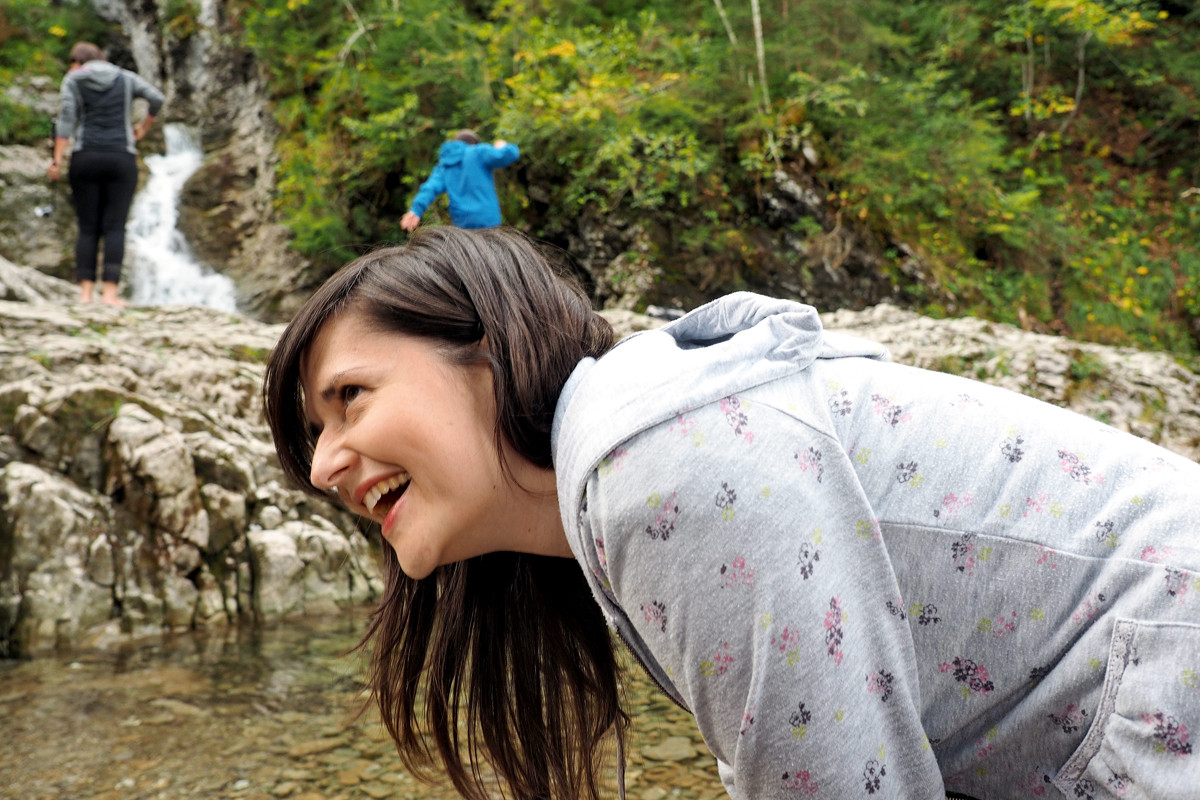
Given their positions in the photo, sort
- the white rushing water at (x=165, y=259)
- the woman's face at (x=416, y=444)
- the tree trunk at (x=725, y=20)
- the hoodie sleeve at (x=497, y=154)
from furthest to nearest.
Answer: the white rushing water at (x=165, y=259) → the tree trunk at (x=725, y=20) → the hoodie sleeve at (x=497, y=154) → the woman's face at (x=416, y=444)

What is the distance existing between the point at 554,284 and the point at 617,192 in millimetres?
7267

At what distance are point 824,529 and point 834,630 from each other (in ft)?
0.37

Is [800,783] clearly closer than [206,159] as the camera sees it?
Yes

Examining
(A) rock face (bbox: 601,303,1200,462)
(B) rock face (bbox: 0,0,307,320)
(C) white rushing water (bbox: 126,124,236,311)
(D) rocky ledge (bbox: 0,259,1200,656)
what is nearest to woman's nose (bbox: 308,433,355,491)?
(D) rocky ledge (bbox: 0,259,1200,656)

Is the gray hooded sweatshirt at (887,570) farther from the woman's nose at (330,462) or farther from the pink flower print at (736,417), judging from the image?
the woman's nose at (330,462)

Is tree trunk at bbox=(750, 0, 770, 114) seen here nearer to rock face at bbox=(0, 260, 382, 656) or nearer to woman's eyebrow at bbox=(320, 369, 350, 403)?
rock face at bbox=(0, 260, 382, 656)

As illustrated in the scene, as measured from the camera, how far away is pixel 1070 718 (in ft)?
3.37

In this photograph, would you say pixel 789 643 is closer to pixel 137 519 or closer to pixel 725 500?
pixel 725 500

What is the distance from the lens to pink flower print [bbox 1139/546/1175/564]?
96cm

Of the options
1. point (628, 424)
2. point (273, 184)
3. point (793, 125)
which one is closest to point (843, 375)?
point (628, 424)

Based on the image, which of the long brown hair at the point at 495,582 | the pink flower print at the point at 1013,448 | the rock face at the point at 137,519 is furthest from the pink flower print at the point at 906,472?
the rock face at the point at 137,519

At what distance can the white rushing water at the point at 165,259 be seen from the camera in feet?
31.8

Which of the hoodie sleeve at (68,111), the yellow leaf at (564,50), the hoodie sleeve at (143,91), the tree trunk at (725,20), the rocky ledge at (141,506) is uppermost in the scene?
the tree trunk at (725,20)

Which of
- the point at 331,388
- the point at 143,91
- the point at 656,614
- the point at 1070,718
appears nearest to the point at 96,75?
the point at 143,91
